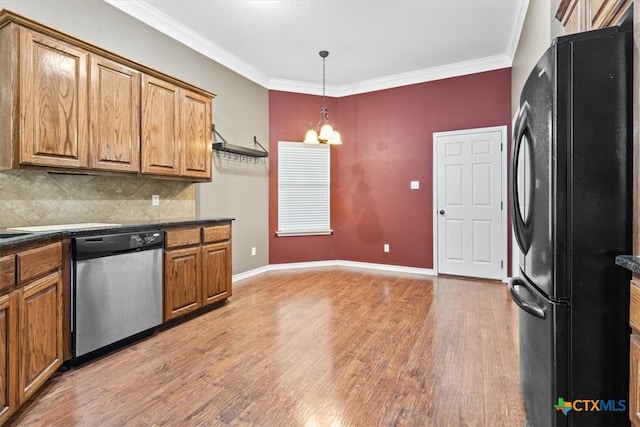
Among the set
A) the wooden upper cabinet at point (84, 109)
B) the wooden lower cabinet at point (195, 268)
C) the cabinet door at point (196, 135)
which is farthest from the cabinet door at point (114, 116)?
the wooden lower cabinet at point (195, 268)

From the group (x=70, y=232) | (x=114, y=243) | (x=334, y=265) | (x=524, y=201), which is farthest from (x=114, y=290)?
(x=334, y=265)

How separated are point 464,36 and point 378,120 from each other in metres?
1.66

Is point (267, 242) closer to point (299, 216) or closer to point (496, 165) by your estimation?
point (299, 216)

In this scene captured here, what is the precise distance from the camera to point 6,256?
1604mm

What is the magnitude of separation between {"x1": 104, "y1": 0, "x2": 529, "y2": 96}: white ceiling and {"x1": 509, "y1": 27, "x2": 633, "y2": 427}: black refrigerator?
2.53 m

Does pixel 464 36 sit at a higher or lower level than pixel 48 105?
higher

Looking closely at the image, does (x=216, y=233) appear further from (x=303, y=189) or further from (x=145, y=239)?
(x=303, y=189)

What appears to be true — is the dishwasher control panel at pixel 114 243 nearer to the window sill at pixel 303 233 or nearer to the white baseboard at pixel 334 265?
the white baseboard at pixel 334 265

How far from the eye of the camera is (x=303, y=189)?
5355 millimetres

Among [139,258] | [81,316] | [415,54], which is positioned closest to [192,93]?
[139,258]

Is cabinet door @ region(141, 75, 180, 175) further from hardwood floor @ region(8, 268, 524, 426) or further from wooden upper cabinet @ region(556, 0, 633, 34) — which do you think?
wooden upper cabinet @ region(556, 0, 633, 34)

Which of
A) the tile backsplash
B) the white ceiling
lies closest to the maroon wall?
the white ceiling

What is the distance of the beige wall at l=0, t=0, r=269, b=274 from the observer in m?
2.45

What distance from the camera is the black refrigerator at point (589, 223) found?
1136 millimetres
